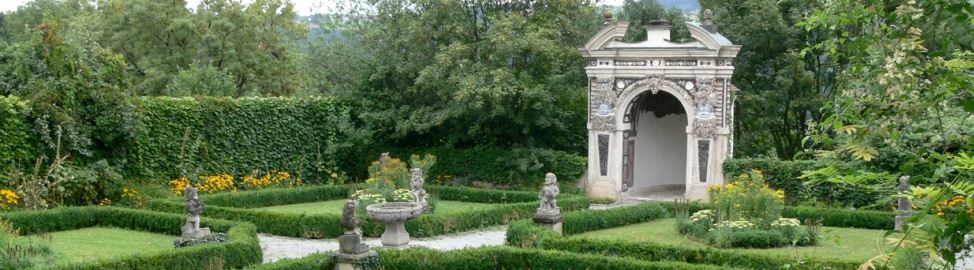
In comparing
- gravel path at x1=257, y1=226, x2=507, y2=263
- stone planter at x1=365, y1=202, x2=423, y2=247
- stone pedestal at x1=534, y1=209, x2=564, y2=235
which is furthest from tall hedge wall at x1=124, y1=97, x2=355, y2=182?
stone pedestal at x1=534, y1=209, x2=564, y2=235

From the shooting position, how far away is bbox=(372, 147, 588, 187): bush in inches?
934

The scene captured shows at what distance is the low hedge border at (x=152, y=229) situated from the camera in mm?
12164

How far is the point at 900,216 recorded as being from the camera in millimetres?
15891

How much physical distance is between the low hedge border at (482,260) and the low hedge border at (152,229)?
109 cm

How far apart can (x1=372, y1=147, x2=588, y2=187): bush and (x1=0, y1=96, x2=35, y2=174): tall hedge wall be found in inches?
372

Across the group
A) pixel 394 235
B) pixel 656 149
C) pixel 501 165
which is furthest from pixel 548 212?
pixel 656 149

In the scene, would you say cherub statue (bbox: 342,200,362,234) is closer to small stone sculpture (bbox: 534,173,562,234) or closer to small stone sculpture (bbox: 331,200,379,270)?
small stone sculpture (bbox: 331,200,379,270)

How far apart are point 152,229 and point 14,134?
12.4 feet

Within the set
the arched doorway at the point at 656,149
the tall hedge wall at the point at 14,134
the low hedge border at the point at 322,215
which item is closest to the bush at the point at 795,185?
the arched doorway at the point at 656,149

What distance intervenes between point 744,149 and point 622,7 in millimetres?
5178

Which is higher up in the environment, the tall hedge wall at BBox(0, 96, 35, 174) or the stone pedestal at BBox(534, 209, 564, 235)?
the tall hedge wall at BBox(0, 96, 35, 174)

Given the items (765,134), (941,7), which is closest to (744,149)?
(765,134)

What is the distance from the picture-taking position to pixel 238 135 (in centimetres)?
2388

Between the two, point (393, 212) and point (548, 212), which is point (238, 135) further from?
point (393, 212)
